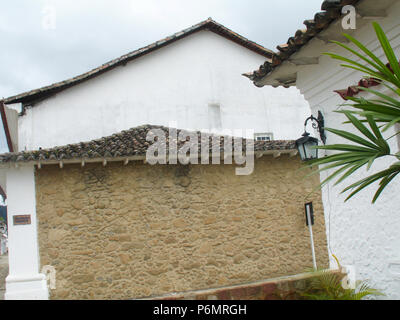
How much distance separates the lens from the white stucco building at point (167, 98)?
42.5ft

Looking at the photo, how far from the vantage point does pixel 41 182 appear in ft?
26.8

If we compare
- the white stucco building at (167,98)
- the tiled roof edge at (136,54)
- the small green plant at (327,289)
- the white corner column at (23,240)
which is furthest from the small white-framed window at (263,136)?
the white corner column at (23,240)

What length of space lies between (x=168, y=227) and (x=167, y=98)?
652cm

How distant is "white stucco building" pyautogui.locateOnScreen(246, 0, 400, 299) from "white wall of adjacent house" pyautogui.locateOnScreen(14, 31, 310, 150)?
8.31 metres

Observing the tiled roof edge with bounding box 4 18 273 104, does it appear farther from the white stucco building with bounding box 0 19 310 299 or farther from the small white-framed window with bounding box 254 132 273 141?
the small white-framed window with bounding box 254 132 273 141

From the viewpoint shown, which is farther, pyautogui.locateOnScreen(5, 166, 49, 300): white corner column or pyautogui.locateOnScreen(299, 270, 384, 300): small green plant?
pyautogui.locateOnScreen(5, 166, 49, 300): white corner column

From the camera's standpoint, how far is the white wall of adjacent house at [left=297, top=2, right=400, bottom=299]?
175 inches

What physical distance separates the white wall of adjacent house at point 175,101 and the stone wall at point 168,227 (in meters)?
5.14

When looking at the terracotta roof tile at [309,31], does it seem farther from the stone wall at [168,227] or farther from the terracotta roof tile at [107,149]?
the stone wall at [168,227]

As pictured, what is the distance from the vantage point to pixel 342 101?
5059mm

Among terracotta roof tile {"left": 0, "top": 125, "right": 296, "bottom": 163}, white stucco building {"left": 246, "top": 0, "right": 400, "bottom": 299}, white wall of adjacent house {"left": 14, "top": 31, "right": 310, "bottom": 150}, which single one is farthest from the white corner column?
white stucco building {"left": 246, "top": 0, "right": 400, "bottom": 299}
